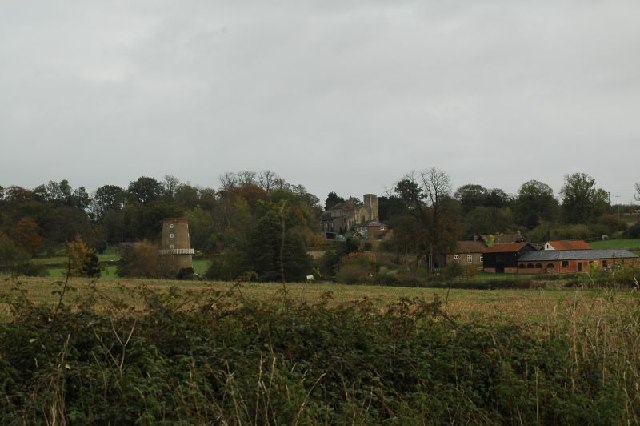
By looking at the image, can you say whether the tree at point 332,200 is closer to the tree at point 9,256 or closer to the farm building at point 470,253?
the farm building at point 470,253

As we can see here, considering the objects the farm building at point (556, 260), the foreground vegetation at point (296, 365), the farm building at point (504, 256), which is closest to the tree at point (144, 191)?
the farm building at point (504, 256)

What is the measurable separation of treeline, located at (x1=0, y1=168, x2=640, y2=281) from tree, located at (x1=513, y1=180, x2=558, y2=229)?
0.15m

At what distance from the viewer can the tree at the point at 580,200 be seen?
92.1m

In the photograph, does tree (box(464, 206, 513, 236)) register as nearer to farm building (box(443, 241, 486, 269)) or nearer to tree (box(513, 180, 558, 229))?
tree (box(513, 180, 558, 229))

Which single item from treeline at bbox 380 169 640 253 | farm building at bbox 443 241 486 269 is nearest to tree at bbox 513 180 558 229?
treeline at bbox 380 169 640 253

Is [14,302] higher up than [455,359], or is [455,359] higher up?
[14,302]

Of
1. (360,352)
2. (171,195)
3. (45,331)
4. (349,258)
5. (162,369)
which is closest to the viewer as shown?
(162,369)

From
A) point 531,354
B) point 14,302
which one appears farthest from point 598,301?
point 14,302

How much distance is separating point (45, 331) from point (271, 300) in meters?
2.71

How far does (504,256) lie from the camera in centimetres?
8031

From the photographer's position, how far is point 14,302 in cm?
743

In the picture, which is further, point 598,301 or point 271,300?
point 598,301

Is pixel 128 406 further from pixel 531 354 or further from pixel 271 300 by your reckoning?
pixel 531 354

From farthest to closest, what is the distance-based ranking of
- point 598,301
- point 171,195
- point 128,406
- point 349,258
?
point 171,195 → point 349,258 → point 598,301 → point 128,406
